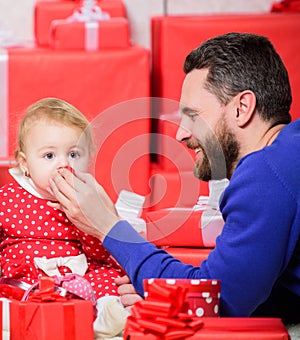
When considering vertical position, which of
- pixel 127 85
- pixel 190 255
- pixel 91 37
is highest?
pixel 91 37

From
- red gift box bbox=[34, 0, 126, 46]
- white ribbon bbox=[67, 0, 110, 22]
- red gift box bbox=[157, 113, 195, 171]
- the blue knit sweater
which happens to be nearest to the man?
the blue knit sweater

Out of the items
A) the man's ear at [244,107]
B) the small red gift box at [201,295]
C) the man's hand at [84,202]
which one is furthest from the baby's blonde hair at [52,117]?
the small red gift box at [201,295]

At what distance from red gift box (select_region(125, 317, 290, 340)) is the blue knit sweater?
0.37 feet

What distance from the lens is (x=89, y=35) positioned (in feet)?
7.22

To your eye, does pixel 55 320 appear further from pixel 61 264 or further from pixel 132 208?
pixel 132 208

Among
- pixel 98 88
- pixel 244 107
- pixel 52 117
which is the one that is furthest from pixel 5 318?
pixel 98 88

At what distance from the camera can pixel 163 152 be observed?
2.20 m

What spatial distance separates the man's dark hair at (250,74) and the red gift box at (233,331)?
0.43 metres

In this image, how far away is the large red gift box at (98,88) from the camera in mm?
2115

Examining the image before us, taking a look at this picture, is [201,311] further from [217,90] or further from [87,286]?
[217,90]

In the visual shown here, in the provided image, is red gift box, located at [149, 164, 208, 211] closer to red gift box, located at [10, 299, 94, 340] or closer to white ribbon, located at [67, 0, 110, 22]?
white ribbon, located at [67, 0, 110, 22]

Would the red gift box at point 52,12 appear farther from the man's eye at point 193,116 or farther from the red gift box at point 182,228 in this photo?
the man's eye at point 193,116

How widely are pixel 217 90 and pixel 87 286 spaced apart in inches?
17.2

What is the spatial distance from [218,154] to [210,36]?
0.82 meters
